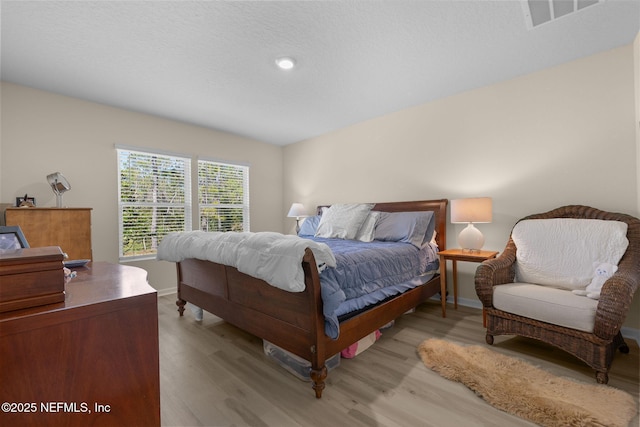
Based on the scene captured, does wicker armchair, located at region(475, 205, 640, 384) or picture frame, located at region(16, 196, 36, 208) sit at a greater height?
picture frame, located at region(16, 196, 36, 208)

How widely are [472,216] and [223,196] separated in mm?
3653

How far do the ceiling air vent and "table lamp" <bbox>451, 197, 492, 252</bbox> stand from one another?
4.82 feet

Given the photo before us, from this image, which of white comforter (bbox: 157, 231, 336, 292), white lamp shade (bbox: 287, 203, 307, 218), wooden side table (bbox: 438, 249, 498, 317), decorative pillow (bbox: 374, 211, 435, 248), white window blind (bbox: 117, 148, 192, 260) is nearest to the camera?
white comforter (bbox: 157, 231, 336, 292)

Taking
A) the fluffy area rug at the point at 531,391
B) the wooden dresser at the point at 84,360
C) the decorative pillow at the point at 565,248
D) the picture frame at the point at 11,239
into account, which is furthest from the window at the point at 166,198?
the decorative pillow at the point at 565,248

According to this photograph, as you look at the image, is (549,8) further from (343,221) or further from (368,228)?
(343,221)

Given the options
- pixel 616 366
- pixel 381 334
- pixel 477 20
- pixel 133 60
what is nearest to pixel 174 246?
pixel 133 60

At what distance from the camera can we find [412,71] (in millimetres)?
2779

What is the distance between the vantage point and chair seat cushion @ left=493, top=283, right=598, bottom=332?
5.97ft

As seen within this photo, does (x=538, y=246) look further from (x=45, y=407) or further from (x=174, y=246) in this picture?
(x=174, y=246)

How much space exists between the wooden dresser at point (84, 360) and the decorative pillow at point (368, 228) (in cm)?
265

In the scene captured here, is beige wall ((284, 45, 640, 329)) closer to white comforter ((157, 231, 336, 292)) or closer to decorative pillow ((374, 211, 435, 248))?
decorative pillow ((374, 211, 435, 248))

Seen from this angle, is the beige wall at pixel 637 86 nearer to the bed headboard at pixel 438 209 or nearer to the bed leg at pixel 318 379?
the bed headboard at pixel 438 209

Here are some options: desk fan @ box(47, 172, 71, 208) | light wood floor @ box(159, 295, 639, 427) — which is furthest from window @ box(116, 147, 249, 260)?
light wood floor @ box(159, 295, 639, 427)

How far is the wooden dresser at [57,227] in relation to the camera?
2.55 m
